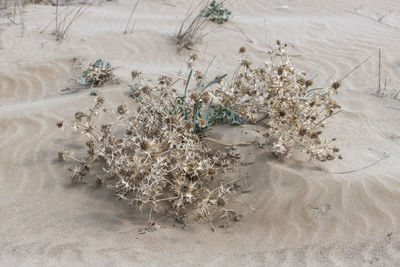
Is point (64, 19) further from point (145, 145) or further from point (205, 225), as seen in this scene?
point (205, 225)

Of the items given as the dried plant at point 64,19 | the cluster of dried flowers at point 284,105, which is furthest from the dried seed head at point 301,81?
the dried plant at point 64,19

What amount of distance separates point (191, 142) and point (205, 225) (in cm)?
64

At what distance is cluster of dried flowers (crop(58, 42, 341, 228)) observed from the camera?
2902 mm

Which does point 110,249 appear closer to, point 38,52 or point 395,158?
point 395,158

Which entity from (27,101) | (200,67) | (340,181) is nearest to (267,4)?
(200,67)

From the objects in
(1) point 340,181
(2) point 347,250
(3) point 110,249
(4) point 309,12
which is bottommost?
(3) point 110,249

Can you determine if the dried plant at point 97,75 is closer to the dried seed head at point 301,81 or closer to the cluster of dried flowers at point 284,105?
the cluster of dried flowers at point 284,105

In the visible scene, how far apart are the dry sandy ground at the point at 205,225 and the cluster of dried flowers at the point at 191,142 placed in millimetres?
154

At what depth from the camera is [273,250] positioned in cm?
270

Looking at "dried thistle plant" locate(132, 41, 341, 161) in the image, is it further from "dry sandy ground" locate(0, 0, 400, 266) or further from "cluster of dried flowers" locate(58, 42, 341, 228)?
"dry sandy ground" locate(0, 0, 400, 266)

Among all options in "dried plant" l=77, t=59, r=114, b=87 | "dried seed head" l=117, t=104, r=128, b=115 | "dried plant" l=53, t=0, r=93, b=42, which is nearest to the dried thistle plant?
"dried seed head" l=117, t=104, r=128, b=115

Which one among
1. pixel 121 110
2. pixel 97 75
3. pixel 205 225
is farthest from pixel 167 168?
pixel 97 75

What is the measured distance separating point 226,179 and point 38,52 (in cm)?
420

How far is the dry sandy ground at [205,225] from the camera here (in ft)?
8.82
